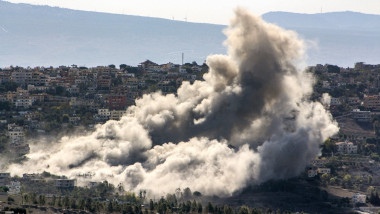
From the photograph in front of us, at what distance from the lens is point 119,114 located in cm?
12962

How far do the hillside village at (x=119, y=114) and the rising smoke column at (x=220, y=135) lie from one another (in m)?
3.00

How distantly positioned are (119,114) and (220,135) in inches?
919

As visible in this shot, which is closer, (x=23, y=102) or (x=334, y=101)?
(x=23, y=102)

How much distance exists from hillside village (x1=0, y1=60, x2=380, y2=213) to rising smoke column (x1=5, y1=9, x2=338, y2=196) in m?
3.00

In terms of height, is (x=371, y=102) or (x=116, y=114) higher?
(x=371, y=102)

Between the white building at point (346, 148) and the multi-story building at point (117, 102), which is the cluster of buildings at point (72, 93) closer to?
the multi-story building at point (117, 102)

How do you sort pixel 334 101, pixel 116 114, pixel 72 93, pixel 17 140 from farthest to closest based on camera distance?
pixel 72 93, pixel 334 101, pixel 116 114, pixel 17 140

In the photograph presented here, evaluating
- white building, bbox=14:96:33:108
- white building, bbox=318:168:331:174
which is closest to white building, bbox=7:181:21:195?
white building, bbox=318:168:331:174

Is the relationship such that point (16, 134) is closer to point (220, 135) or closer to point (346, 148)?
point (220, 135)

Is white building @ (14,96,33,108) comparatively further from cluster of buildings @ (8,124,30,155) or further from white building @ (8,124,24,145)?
white building @ (8,124,24,145)

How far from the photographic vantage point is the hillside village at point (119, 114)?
99625mm

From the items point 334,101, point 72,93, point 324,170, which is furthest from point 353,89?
point 324,170

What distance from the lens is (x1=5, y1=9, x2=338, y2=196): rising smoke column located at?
101688 millimetres

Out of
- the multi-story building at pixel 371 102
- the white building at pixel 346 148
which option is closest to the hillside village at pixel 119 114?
the multi-story building at pixel 371 102
